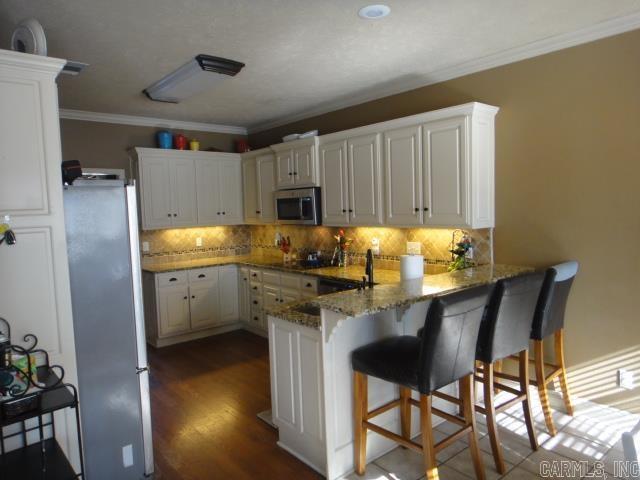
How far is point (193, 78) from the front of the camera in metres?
3.44

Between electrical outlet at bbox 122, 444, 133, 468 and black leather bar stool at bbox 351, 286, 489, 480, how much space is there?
3.97ft

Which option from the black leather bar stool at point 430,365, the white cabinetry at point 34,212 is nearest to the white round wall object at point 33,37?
the white cabinetry at point 34,212

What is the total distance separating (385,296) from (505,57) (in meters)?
2.14

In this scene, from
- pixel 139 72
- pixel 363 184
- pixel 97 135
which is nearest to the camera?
pixel 139 72

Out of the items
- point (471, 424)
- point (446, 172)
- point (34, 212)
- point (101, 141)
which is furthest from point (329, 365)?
point (101, 141)

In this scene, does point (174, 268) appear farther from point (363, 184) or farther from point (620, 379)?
point (620, 379)

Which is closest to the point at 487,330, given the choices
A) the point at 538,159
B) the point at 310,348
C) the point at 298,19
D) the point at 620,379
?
the point at 310,348

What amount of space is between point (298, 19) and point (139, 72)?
1.53m

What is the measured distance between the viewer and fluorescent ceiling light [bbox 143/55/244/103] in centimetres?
317

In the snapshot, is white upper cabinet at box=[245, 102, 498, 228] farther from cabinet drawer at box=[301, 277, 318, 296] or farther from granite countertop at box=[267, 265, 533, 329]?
cabinet drawer at box=[301, 277, 318, 296]

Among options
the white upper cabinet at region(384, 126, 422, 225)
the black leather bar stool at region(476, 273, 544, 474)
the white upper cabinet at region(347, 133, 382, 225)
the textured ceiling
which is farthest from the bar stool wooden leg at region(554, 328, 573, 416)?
the textured ceiling

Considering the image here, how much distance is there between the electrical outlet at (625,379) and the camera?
283cm

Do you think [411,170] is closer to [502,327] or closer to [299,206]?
[299,206]

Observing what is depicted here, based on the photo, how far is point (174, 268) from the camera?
15.9 feet
